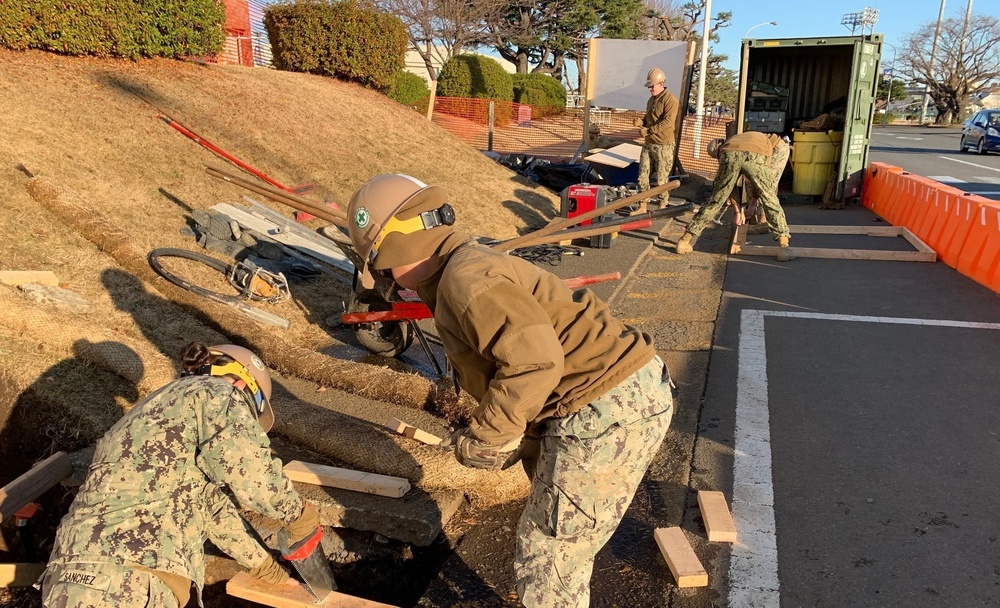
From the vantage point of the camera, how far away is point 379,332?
563cm

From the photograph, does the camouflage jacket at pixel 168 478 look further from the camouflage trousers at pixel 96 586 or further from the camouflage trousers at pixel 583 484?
the camouflage trousers at pixel 583 484

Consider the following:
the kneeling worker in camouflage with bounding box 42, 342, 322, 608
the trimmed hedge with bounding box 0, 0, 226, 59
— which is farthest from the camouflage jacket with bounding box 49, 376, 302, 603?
the trimmed hedge with bounding box 0, 0, 226, 59

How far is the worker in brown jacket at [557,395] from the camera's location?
2219 millimetres

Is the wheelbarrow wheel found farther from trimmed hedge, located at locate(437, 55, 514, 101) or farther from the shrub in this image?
trimmed hedge, located at locate(437, 55, 514, 101)

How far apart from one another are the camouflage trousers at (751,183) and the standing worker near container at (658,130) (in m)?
2.31

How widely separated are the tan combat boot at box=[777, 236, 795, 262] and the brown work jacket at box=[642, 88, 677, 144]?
3388 millimetres

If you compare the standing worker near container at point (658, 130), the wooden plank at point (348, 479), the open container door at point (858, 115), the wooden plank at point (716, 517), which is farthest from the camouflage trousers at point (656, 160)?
the wooden plank at point (348, 479)

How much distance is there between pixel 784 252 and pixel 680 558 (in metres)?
6.30

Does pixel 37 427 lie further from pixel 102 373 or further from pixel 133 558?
pixel 133 558

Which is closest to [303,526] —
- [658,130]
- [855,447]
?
[855,447]

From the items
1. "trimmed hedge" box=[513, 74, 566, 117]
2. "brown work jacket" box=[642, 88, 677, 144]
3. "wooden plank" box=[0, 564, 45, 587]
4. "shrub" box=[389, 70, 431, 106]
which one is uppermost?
"trimmed hedge" box=[513, 74, 566, 117]

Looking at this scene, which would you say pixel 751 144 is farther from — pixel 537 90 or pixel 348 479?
pixel 537 90

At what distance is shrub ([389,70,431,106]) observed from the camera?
17116mm

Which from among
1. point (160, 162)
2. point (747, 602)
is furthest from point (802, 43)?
point (747, 602)
